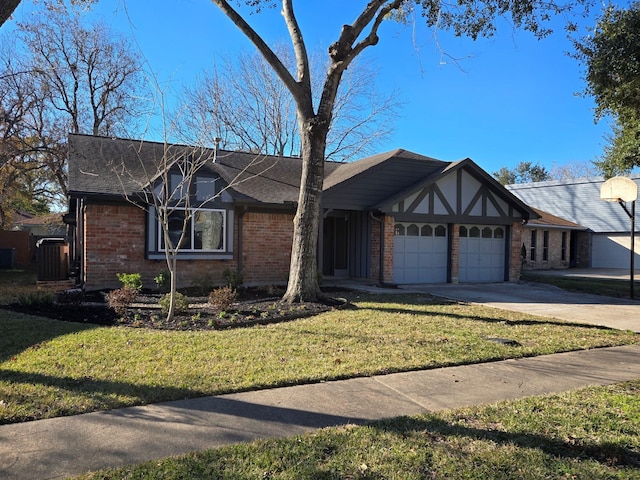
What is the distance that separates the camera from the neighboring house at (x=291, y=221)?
1274cm

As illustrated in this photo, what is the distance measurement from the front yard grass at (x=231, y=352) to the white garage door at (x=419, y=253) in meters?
6.35

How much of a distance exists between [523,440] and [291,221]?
1205 cm

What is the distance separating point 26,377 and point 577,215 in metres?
33.8

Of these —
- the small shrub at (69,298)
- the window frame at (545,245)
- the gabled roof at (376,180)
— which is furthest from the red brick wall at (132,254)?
the window frame at (545,245)

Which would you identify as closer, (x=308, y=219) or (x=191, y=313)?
(x=191, y=313)

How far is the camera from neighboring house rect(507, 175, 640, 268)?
2866 centimetres

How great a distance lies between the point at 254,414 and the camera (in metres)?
4.13

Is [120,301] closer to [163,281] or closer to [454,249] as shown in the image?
[163,281]

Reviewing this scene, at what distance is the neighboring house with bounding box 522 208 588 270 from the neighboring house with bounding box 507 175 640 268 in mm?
574

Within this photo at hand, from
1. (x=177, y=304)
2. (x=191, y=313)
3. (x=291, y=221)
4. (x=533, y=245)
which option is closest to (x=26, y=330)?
(x=177, y=304)

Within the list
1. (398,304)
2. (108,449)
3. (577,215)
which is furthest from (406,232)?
(577,215)

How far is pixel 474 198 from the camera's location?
16.6 m

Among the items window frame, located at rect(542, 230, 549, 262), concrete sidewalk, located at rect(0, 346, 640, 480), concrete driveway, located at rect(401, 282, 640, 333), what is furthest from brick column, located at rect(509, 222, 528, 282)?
concrete sidewalk, located at rect(0, 346, 640, 480)

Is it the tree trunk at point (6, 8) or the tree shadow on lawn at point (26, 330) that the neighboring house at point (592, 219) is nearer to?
the tree shadow on lawn at point (26, 330)
